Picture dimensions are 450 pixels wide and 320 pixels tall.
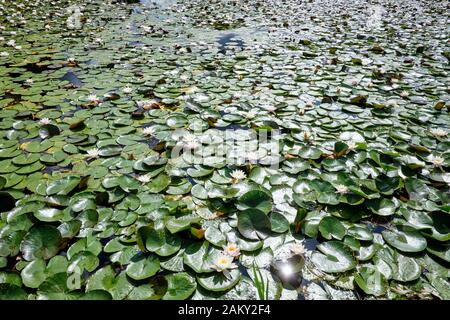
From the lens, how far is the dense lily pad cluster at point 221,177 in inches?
48.1

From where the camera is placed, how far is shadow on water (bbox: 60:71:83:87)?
306cm

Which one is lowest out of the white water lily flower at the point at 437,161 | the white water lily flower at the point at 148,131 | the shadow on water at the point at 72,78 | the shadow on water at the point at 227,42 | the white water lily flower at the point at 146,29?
the white water lily flower at the point at 437,161

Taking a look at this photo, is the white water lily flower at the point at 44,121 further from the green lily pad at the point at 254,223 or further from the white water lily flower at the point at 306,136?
the white water lily flower at the point at 306,136

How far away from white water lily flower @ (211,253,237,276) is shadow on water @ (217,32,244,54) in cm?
365

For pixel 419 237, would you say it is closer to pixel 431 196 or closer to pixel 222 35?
pixel 431 196

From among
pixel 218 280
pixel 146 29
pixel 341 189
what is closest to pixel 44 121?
pixel 218 280

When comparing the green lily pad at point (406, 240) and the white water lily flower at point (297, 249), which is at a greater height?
the white water lily flower at point (297, 249)

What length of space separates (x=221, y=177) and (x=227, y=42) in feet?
12.0

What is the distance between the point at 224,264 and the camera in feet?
3.95

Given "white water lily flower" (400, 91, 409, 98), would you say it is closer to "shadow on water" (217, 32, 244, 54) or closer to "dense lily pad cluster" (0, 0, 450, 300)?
"dense lily pad cluster" (0, 0, 450, 300)

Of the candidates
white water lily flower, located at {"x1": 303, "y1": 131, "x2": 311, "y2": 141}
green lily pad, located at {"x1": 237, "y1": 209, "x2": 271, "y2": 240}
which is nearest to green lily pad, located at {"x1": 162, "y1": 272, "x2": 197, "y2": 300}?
green lily pad, located at {"x1": 237, "y1": 209, "x2": 271, "y2": 240}

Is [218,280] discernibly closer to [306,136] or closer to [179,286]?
[179,286]

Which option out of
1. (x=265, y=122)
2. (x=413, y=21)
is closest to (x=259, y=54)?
(x=265, y=122)

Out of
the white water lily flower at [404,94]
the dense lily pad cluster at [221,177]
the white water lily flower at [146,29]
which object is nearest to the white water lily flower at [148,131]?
the dense lily pad cluster at [221,177]
